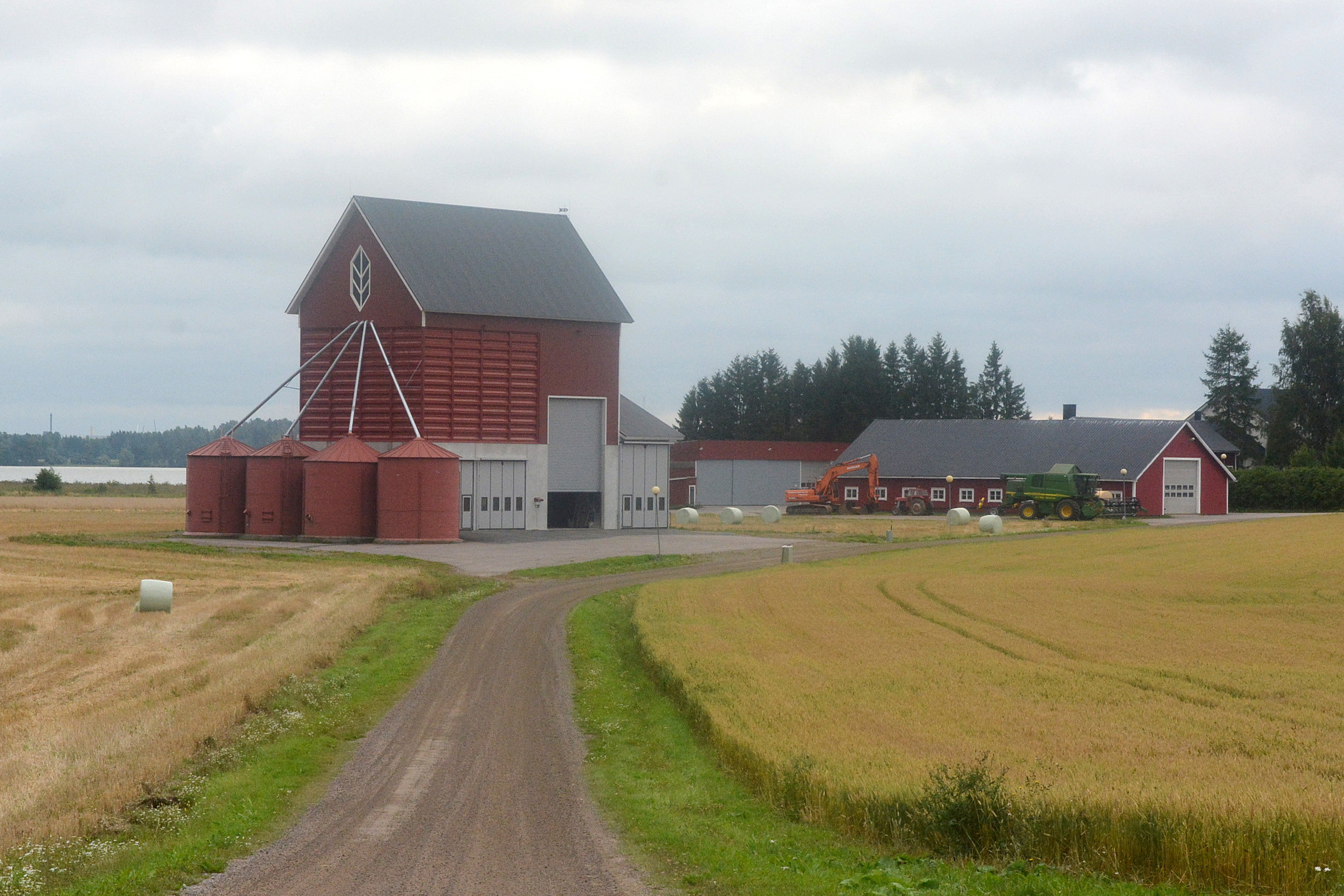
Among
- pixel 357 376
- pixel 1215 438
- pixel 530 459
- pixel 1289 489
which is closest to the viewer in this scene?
pixel 357 376

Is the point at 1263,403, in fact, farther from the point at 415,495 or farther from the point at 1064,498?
the point at 415,495

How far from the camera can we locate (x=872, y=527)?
207ft

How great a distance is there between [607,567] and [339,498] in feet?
43.6

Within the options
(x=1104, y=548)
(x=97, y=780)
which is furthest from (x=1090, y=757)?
(x=1104, y=548)

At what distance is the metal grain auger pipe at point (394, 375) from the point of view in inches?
2037

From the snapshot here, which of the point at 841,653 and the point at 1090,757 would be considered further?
the point at 841,653

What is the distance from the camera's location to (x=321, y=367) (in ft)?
185

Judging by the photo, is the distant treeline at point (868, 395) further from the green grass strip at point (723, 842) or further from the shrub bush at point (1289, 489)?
the green grass strip at point (723, 842)

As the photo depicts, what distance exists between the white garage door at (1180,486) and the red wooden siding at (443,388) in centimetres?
3797

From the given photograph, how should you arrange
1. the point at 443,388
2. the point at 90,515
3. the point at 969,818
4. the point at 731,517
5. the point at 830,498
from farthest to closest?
the point at 830,498 < the point at 90,515 < the point at 731,517 < the point at 443,388 < the point at 969,818

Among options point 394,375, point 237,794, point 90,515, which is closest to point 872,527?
point 394,375

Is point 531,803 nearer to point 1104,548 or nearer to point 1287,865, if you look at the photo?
point 1287,865

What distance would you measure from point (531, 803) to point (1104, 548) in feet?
128

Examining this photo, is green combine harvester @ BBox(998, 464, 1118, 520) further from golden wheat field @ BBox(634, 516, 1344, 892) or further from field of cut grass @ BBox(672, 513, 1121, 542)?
golden wheat field @ BBox(634, 516, 1344, 892)
